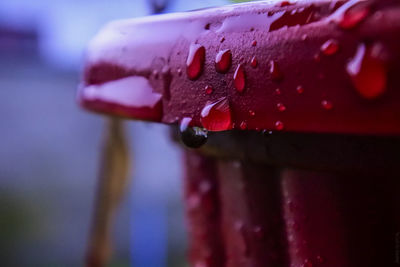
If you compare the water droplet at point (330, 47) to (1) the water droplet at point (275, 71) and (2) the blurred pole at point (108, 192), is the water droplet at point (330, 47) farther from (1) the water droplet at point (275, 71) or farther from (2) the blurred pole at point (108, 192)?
(2) the blurred pole at point (108, 192)

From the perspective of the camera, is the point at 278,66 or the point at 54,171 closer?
the point at 278,66

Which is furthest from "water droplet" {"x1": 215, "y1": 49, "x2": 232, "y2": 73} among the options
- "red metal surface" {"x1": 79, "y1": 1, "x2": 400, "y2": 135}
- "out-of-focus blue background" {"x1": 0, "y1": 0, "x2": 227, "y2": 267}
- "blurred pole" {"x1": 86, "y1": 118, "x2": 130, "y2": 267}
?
"out-of-focus blue background" {"x1": 0, "y1": 0, "x2": 227, "y2": 267}

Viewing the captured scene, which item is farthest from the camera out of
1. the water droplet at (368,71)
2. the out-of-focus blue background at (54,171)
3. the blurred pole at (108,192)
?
the out-of-focus blue background at (54,171)

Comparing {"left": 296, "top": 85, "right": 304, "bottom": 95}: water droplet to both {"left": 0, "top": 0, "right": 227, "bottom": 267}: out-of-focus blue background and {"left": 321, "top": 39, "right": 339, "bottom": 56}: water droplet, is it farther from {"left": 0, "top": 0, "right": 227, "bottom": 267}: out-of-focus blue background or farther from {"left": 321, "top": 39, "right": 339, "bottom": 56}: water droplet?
{"left": 0, "top": 0, "right": 227, "bottom": 267}: out-of-focus blue background

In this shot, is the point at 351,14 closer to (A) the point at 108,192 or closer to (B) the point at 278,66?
(B) the point at 278,66

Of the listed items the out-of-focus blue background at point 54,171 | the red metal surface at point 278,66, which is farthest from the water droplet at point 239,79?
the out-of-focus blue background at point 54,171

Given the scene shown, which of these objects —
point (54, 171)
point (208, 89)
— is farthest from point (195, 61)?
point (54, 171)

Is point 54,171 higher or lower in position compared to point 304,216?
higher
